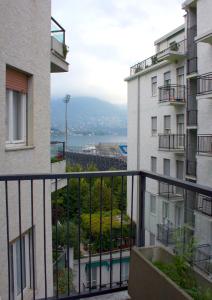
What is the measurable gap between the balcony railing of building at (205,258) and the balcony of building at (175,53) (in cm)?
1628

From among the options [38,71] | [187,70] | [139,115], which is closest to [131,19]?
[187,70]

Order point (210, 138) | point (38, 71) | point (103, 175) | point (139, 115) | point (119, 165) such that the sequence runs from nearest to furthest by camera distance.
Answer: point (103, 175) < point (38, 71) < point (210, 138) < point (139, 115) < point (119, 165)

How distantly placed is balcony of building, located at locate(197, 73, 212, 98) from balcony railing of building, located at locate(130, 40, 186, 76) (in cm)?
247

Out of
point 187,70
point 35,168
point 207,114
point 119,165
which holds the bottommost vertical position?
point 119,165

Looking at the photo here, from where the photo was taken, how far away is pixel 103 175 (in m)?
2.61

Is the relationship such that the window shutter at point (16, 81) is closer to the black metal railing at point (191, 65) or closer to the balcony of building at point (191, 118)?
the balcony of building at point (191, 118)

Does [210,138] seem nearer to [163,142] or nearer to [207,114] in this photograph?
[207,114]

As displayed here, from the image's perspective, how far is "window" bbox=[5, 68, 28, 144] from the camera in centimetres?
570

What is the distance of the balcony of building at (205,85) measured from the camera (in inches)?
593

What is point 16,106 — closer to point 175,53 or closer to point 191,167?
point 191,167

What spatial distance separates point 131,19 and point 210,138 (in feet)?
26.5

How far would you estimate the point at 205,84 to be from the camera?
15.6 meters

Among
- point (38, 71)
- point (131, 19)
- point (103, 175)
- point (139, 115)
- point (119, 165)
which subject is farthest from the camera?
point (119, 165)

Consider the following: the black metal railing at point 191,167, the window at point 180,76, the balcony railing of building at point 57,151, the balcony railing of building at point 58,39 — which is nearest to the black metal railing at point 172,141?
the black metal railing at point 191,167
